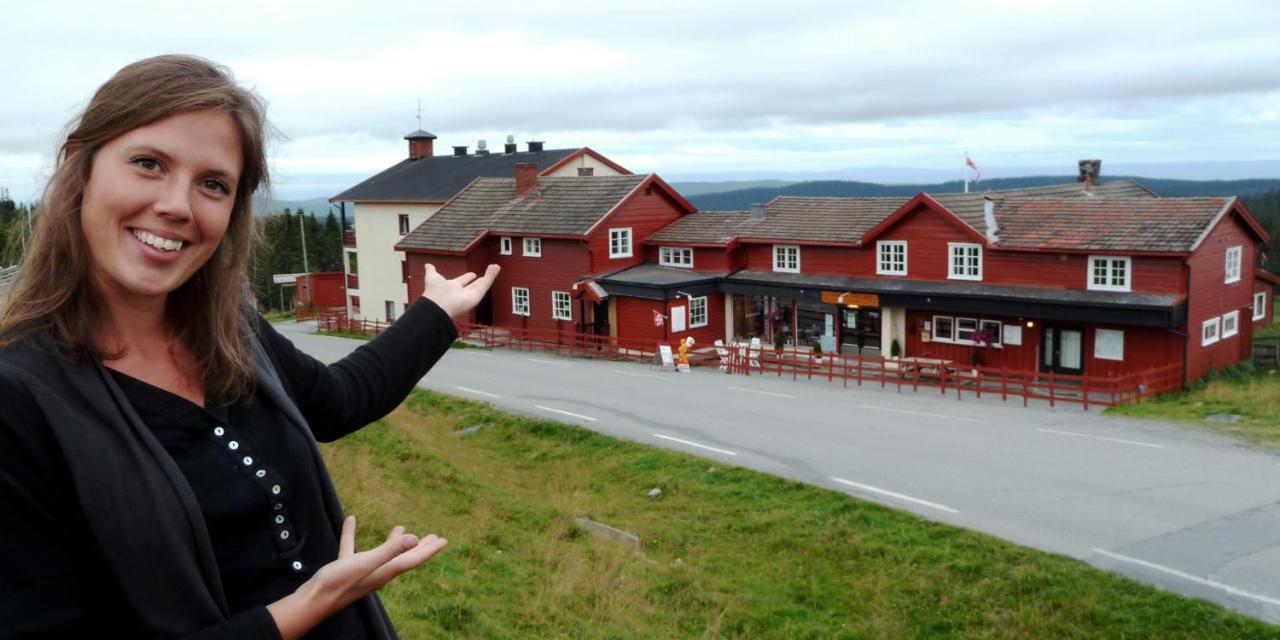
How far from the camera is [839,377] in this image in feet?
104

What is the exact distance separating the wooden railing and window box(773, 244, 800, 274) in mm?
3766

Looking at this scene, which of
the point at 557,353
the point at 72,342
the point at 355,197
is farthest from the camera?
the point at 355,197

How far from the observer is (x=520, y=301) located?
44562mm

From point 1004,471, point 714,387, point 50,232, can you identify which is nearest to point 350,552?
point 50,232

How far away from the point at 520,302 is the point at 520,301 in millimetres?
43

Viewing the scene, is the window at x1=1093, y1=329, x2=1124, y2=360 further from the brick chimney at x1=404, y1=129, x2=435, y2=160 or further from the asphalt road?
the brick chimney at x1=404, y1=129, x2=435, y2=160

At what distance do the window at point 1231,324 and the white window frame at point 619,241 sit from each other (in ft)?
69.5

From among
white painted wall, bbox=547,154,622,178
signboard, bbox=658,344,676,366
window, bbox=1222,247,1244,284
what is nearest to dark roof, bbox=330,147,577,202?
white painted wall, bbox=547,154,622,178

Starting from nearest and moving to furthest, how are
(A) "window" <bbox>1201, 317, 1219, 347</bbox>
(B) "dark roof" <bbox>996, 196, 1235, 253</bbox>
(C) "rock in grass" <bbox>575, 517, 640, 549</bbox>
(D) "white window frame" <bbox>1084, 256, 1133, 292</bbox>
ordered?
(C) "rock in grass" <bbox>575, 517, 640, 549</bbox>
(B) "dark roof" <bbox>996, 196, 1235, 253</bbox>
(D) "white window frame" <bbox>1084, 256, 1133, 292</bbox>
(A) "window" <bbox>1201, 317, 1219, 347</bbox>

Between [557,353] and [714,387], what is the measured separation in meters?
11.9

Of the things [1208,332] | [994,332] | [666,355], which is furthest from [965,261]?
[666,355]

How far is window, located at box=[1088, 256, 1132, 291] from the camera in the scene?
95.5 feet

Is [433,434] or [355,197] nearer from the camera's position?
[433,434]

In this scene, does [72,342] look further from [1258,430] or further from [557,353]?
[557,353]
